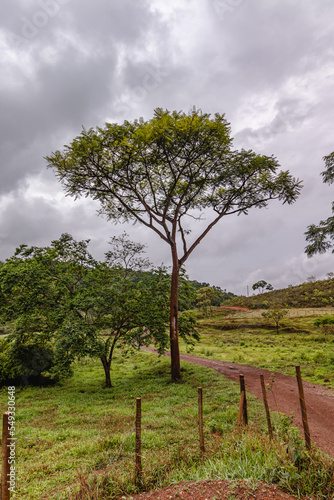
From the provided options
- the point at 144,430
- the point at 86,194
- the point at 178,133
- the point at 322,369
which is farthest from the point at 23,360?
the point at 322,369

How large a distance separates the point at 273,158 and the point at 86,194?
10589 mm

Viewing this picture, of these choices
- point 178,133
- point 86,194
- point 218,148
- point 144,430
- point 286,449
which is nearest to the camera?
point 286,449

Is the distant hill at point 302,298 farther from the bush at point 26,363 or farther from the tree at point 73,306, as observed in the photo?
the bush at point 26,363

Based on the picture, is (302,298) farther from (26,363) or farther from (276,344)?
(26,363)

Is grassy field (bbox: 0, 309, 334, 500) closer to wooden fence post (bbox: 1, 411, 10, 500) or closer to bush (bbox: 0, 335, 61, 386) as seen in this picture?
wooden fence post (bbox: 1, 411, 10, 500)

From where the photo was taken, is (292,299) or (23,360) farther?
(292,299)

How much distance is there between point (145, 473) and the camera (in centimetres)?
430

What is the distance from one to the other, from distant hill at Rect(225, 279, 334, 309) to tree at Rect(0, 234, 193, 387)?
195 feet

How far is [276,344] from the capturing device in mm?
29547

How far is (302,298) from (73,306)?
74.9 m

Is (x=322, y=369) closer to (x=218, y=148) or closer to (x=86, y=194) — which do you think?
(x=218, y=148)

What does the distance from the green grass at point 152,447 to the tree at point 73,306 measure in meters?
2.69

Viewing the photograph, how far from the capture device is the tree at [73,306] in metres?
12.5

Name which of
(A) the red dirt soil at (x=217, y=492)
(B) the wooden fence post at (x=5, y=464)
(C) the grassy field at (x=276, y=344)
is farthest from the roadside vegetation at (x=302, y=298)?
(B) the wooden fence post at (x=5, y=464)
